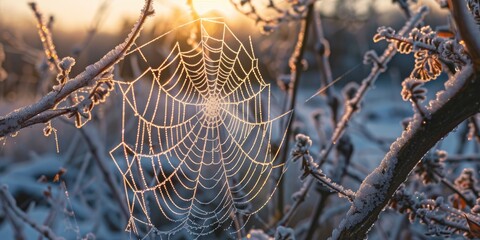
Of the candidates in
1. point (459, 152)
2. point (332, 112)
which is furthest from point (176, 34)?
point (459, 152)

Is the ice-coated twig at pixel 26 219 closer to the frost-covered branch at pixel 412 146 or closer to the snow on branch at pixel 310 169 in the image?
the snow on branch at pixel 310 169

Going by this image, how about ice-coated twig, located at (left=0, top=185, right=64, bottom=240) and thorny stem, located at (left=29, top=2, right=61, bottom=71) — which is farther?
ice-coated twig, located at (left=0, top=185, right=64, bottom=240)

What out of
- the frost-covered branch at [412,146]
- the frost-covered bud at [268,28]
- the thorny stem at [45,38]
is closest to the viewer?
the frost-covered branch at [412,146]

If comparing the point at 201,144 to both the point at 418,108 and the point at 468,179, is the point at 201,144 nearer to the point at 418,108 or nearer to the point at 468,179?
the point at 468,179

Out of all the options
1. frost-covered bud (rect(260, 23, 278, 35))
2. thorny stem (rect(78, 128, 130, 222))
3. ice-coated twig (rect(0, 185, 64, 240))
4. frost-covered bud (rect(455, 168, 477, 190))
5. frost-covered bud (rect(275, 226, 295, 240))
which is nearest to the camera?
frost-covered bud (rect(275, 226, 295, 240))

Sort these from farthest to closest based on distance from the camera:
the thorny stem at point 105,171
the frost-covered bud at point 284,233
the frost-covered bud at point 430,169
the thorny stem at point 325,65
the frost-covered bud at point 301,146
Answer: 1. the thorny stem at point 325,65
2. the thorny stem at point 105,171
3. the frost-covered bud at point 430,169
4. the frost-covered bud at point 284,233
5. the frost-covered bud at point 301,146

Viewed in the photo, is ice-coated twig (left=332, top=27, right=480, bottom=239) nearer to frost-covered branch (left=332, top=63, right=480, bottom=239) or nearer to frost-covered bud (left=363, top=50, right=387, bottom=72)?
frost-covered branch (left=332, top=63, right=480, bottom=239)

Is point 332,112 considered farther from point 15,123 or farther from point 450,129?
point 15,123

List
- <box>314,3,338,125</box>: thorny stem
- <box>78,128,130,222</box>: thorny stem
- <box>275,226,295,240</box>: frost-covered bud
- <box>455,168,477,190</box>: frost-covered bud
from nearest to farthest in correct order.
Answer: <box>275,226,295,240</box>: frost-covered bud → <box>455,168,477,190</box>: frost-covered bud → <box>78,128,130,222</box>: thorny stem → <box>314,3,338,125</box>: thorny stem

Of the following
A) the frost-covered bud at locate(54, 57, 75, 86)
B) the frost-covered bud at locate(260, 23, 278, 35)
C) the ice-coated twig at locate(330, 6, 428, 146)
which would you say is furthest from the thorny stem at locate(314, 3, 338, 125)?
the frost-covered bud at locate(54, 57, 75, 86)

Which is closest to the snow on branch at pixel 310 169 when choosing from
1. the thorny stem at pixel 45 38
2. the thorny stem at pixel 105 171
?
the thorny stem at pixel 45 38

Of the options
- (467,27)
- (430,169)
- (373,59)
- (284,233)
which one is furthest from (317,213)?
(467,27)

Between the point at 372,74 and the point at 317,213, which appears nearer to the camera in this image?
the point at 372,74
